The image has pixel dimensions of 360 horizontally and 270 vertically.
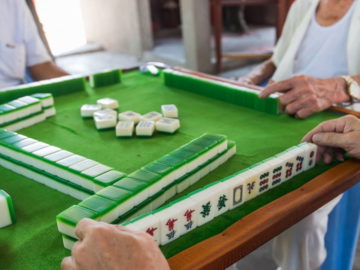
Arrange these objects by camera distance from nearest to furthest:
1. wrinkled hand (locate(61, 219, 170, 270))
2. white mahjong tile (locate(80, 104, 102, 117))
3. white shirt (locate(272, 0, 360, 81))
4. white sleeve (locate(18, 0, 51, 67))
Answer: wrinkled hand (locate(61, 219, 170, 270)) < white mahjong tile (locate(80, 104, 102, 117)) < white shirt (locate(272, 0, 360, 81)) < white sleeve (locate(18, 0, 51, 67))

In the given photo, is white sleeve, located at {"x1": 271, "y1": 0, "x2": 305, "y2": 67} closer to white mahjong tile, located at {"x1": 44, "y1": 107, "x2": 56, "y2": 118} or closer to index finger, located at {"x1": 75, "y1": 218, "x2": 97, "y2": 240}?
white mahjong tile, located at {"x1": 44, "y1": 107, "x2": 56, "y2": 118}

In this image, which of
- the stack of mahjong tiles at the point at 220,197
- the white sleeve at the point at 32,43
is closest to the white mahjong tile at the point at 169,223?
the stack of mahjong tiles at the point at 220,197

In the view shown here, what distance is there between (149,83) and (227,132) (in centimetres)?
75

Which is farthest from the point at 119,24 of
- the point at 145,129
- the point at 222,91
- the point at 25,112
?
the point at 145,129

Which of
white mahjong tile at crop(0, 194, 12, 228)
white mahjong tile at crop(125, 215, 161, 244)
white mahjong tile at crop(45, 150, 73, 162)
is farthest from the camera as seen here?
white mahjong tile at crop(45, 150, 73, 162)

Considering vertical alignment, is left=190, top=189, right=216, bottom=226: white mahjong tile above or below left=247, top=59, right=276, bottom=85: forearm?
above

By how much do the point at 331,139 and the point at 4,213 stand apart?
0.90 m

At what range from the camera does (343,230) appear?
5.36 ft

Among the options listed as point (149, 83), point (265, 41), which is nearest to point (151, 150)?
point (149, 83)

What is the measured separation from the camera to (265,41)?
6.36m

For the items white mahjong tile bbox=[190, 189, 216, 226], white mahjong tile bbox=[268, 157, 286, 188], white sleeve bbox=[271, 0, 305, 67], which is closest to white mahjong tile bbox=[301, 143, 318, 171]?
white mahjong tile bbox=[268, 157, 286, 188]

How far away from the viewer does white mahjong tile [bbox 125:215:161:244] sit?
84cm

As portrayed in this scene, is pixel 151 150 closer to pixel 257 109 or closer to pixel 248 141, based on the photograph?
pixel 248 141

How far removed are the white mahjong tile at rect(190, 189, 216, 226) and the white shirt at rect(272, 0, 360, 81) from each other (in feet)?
→ 4.81
